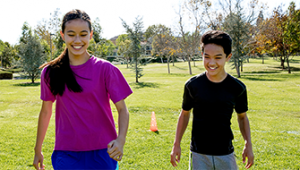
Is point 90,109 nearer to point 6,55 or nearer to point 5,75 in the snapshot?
point 5,75

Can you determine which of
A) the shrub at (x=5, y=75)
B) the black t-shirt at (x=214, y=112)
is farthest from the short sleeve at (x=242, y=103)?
the shrub at (x=5, y=75)

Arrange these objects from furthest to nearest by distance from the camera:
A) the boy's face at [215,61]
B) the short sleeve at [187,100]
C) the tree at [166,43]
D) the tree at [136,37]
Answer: the tree at [166,43]
the tree at [136,37]
the short sleeve at [187,100]
the boy's face at [215,61]

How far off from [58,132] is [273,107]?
11.7 m

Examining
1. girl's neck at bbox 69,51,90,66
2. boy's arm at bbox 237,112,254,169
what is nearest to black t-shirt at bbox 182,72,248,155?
boy's arm at bbox 237,112,254,169

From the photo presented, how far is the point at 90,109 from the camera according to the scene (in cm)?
204

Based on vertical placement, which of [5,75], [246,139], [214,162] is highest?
[246,139]

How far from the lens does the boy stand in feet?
7.75

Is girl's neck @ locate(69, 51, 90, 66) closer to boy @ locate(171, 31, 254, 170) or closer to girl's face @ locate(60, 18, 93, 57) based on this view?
girl's face @ locate(60, 18, 93, 57)

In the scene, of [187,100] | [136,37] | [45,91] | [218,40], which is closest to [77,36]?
[45,91]

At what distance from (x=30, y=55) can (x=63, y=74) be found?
87.5 ft

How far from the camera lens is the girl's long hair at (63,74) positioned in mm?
2035

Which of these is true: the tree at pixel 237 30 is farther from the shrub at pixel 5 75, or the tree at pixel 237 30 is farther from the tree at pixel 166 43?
the shrub at pixel 5 75

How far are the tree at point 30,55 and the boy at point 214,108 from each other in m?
26.2

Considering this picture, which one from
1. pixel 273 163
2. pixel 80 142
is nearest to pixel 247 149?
pixel 80 142
